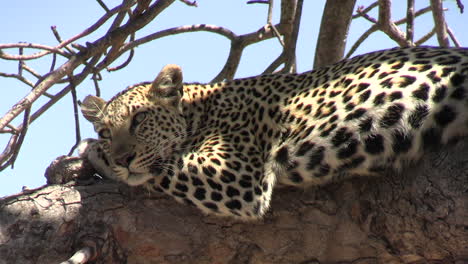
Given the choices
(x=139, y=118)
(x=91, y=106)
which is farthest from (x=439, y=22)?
(x=91, y=106)

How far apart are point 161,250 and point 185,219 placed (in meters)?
0.28

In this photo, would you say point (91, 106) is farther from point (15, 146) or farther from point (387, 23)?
point (387, 23)

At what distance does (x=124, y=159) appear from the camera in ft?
18.5

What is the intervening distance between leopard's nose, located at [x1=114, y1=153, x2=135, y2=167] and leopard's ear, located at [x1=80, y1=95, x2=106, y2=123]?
2.61 ft

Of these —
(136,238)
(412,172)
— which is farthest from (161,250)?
(412,172)

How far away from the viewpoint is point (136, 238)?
5.02m

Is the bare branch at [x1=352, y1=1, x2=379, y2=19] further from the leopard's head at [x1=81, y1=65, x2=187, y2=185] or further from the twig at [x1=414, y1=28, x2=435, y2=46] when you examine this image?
the leopard's head at [x1=81, y1=65, x2=187, y2=185]

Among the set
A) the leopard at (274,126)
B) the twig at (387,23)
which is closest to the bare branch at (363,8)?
the twig at (387,23)

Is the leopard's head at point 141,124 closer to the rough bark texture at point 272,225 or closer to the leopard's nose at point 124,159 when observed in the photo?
the leopard's nose at point 124,159

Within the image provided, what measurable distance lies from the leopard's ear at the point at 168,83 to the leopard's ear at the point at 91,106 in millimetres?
479

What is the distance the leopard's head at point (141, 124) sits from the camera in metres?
5.64

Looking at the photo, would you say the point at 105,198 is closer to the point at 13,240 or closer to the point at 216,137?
the point at 13,240

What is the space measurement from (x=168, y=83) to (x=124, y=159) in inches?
39.1

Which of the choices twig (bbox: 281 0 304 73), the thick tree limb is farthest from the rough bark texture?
the thick tree limb
